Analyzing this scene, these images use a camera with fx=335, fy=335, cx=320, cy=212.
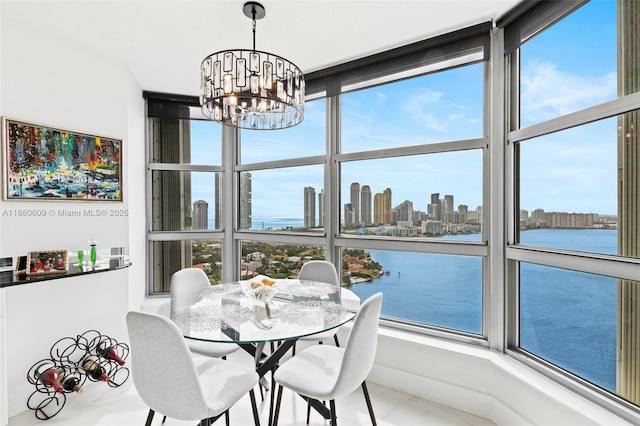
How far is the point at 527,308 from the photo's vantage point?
2201mm

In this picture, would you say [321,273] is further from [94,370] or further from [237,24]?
[237,24]

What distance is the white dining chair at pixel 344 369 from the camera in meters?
1.59

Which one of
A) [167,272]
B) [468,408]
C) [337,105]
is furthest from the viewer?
[167,272]

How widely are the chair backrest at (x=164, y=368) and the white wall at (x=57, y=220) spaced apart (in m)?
1.30

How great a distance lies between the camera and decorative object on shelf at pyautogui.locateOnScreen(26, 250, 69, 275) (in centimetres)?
223

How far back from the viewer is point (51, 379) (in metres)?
2.27

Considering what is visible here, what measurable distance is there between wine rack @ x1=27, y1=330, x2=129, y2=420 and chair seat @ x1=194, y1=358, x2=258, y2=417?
1.21m

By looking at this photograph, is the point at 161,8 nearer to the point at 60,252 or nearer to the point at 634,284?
the point at 60,252

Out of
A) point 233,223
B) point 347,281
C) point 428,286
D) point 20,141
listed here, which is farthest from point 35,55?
point 428,286

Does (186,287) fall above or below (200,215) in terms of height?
below

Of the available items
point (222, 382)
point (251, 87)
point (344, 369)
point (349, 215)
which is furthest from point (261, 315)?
point (349, 215)

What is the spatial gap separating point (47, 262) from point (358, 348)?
2.18 meters

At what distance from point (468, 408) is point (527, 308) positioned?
79 cm

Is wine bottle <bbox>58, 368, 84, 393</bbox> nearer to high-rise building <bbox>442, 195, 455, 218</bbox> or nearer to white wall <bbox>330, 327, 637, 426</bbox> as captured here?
white wall <bbox>330, 327, 637, 426</bbox>
